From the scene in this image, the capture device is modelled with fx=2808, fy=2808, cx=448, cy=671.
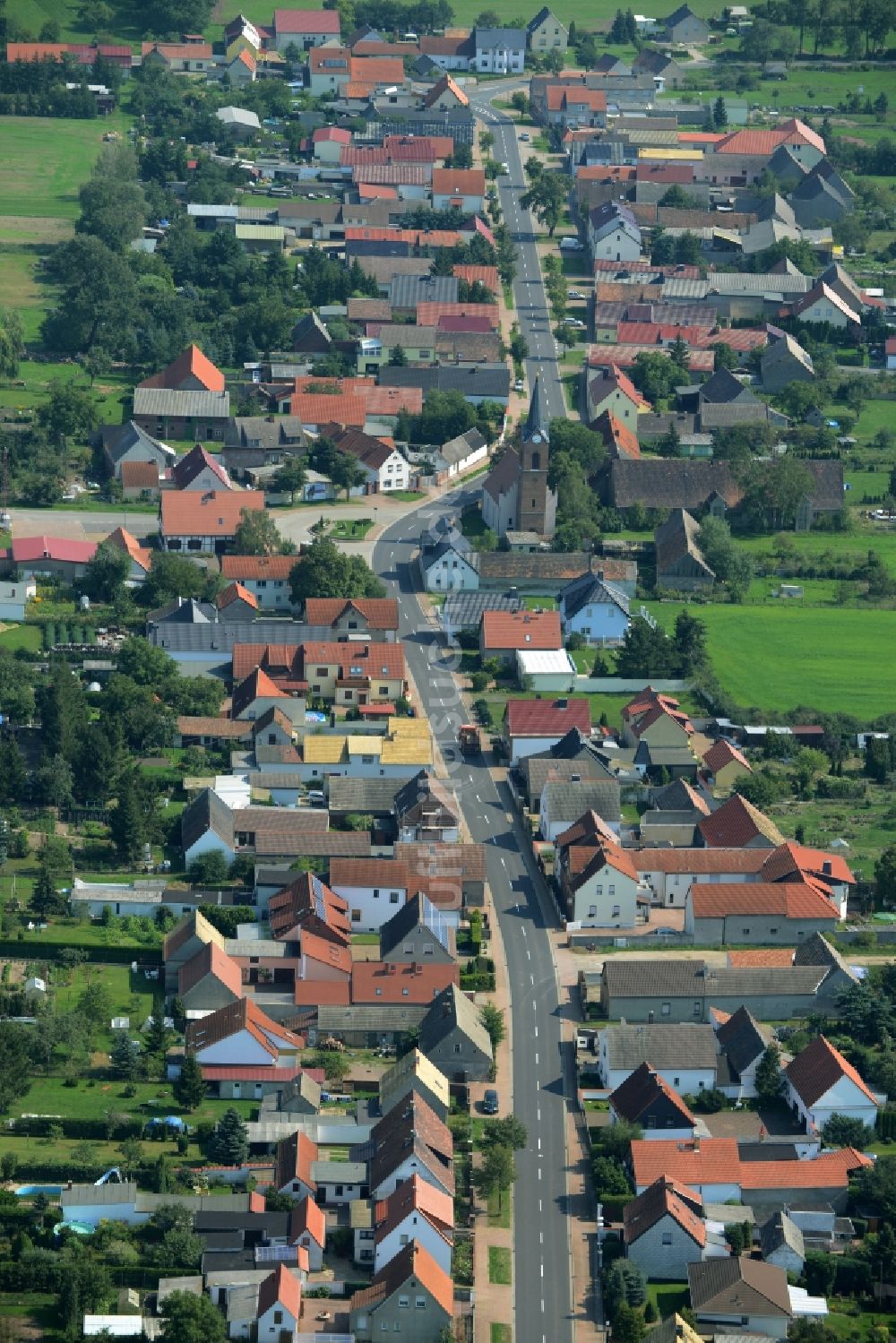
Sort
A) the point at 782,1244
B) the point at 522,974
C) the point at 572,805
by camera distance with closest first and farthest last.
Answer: the point at 782,1244
the point at 522,974
the point at 572,805

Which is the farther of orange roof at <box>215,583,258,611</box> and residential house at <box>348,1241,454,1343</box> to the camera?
orange roof at <box>215,583,258,611</box>

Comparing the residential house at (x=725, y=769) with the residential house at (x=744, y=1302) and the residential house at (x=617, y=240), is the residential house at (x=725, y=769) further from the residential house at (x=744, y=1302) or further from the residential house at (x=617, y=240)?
the residential house at (x=617, y=240)

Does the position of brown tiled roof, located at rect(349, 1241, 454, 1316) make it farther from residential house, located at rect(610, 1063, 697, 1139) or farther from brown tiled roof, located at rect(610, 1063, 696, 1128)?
brown tiled roof, located at rect(610, 1063, 696, 1128)

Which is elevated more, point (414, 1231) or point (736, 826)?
point (414, 1231)

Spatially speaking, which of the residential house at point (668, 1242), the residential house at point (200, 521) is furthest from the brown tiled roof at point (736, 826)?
the residential house at point (200, 521)

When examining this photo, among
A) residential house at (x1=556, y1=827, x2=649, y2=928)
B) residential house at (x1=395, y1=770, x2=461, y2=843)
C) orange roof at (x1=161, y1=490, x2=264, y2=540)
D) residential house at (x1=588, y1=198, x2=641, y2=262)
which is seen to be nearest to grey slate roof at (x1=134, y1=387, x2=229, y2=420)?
orange roof at (x1=161, y1=490, x2=264, y2=540)

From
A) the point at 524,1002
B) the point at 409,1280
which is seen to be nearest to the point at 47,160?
the point at 524,1002

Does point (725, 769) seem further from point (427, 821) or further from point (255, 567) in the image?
point (255, 567)
